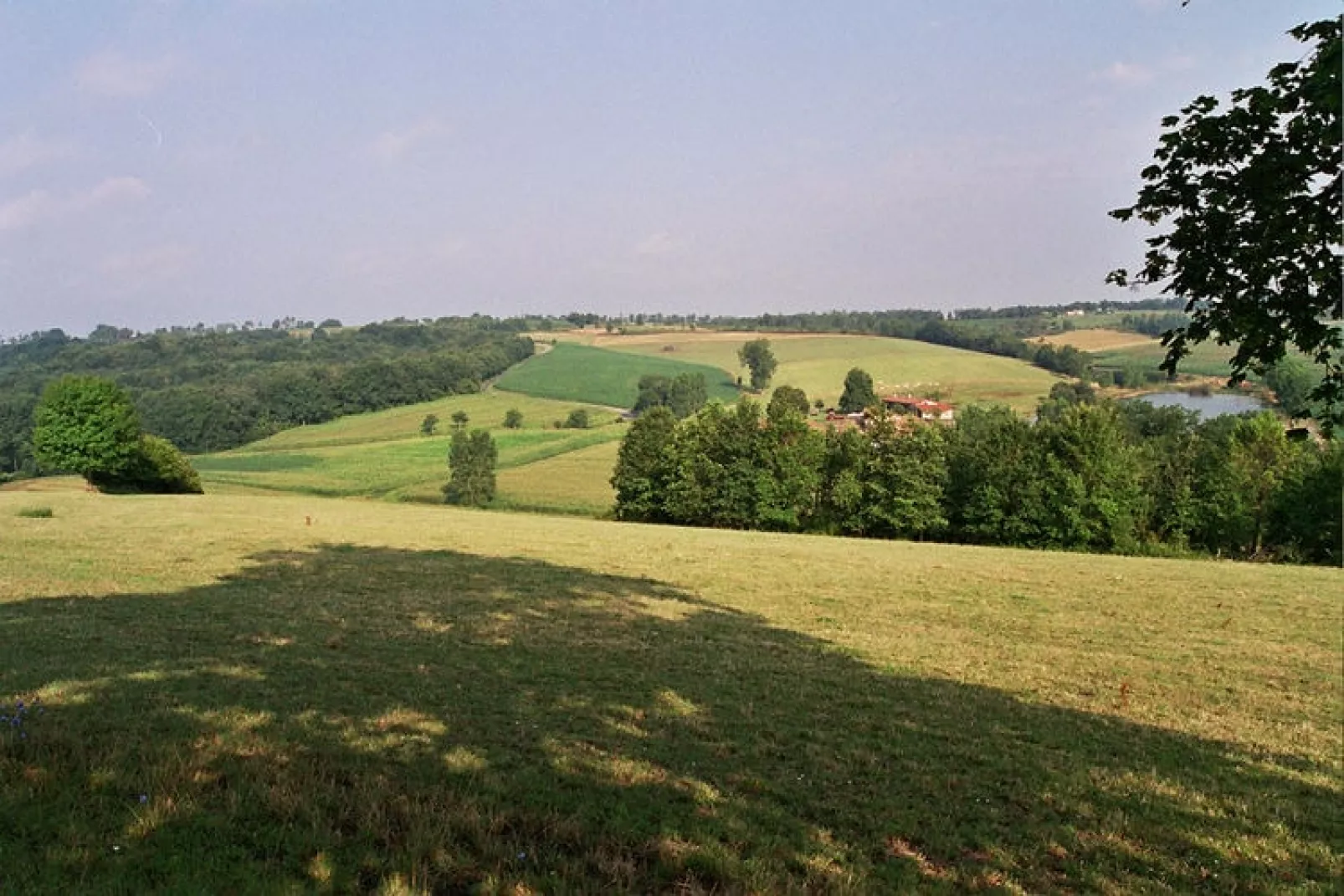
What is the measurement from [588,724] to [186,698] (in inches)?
212

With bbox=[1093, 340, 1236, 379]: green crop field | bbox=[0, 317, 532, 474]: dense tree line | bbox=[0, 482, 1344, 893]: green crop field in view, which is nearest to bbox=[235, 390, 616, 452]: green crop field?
bbox=[0, 317, 532, 474]: dense tree line

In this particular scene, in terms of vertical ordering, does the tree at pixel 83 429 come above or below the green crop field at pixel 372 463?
above

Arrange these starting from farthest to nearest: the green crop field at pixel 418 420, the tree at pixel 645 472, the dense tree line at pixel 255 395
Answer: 1. the dense tree line at pixel 255 395
2. the green crop field at pixel 418 420
3. the tree at pixel 645 472

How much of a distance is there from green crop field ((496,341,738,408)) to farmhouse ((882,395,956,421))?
108 feet

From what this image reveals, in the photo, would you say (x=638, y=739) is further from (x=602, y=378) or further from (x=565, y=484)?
(x=602, y=378)

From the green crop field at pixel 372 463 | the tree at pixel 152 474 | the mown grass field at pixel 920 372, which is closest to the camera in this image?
the tree at pixel 152 474

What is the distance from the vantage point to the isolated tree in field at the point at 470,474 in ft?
302

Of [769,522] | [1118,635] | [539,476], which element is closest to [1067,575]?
[1118,635]

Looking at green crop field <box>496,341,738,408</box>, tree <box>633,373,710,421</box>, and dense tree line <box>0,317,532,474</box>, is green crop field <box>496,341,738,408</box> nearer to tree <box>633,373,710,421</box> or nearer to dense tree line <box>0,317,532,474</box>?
tree <box>633,373,710,421</box>

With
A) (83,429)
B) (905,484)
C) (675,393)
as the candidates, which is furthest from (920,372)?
(83,429)

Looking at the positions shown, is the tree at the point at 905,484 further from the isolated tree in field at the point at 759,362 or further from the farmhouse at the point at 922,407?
the isolated tree in field at the point at 759,362

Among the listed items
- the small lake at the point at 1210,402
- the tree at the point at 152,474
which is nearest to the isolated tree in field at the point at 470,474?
the tree at the point at 152,474

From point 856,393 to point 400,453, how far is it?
8379 cm

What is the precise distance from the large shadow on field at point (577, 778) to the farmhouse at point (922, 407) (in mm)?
105939
